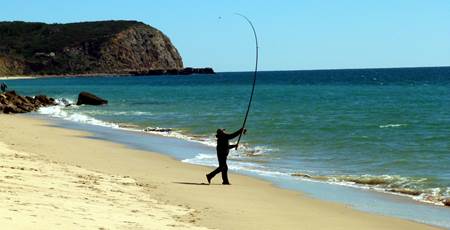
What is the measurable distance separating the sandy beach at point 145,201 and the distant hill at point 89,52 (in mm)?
164628

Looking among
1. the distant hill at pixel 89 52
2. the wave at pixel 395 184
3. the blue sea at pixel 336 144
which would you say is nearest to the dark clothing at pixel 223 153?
the blue sea at pixel 336 144

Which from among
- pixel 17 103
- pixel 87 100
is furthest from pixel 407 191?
pixel 87 100

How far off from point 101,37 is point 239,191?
587 feet

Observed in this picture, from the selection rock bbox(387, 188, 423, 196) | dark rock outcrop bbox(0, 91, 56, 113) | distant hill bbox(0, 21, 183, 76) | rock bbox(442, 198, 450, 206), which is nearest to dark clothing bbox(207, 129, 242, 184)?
rock bbox(387, 188, 423, 196)

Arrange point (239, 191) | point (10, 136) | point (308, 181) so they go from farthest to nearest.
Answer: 1. point (10, 136)
2. point (308, 181)
3. point (239, 191)

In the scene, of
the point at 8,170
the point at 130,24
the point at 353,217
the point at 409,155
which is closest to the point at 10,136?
the point at 8,170

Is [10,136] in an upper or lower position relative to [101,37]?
lower

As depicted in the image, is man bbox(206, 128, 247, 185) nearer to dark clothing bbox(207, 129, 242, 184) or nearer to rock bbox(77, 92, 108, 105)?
dark clothing bbox(207, 129, 242, 184)

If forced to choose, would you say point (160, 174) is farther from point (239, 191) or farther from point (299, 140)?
point (299, 140)

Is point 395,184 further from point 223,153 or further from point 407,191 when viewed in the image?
point 223,153

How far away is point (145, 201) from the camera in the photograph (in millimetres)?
11016

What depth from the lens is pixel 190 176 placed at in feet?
50.4

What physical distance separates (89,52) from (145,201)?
178495 mm

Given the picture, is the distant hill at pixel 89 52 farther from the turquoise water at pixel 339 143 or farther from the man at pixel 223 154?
the man at pixel 223 154
